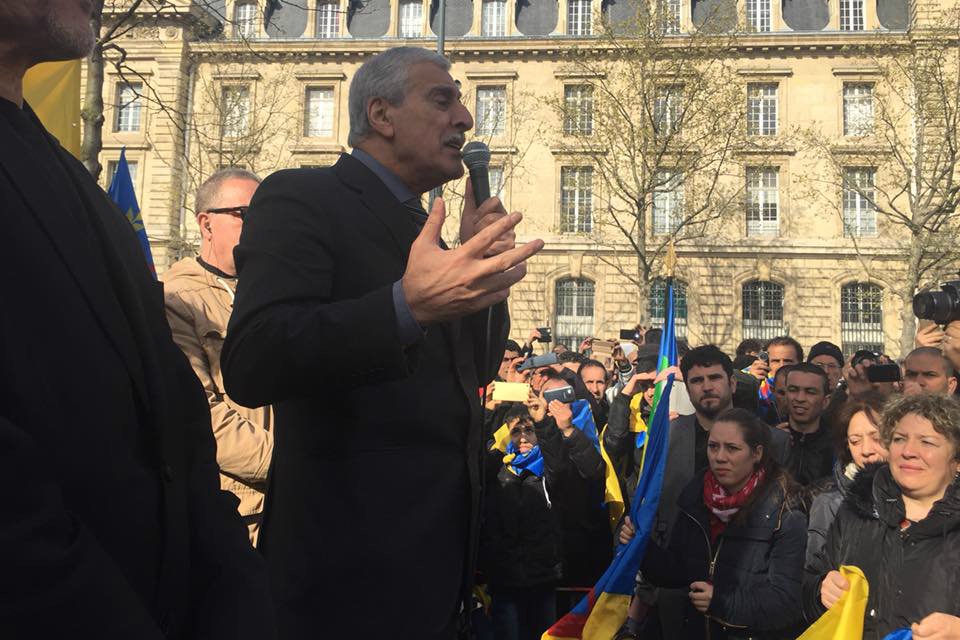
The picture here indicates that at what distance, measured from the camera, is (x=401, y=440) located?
2.04 m

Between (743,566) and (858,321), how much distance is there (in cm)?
3167

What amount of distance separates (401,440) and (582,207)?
32702 mm

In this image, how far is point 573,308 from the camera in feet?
114

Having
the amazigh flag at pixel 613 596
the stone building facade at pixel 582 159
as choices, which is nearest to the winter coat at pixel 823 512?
the amazigh flag at pixel 613 596

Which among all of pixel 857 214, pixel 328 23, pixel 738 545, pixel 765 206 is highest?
pixel 328 23

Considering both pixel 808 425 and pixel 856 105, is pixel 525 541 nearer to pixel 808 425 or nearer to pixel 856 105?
pixel 808 425

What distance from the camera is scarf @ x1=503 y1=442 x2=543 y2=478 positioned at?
19.2 feet

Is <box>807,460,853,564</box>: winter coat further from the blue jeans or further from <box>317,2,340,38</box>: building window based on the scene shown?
<box>317,2,340,38</box>: building window

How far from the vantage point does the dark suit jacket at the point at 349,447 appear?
190cm

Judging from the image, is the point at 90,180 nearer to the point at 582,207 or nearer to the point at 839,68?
the point at 582,207

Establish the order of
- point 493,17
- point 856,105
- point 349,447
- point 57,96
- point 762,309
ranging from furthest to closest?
point 493,17
point 762,309
point 856,105
point 57,96
point 349,447

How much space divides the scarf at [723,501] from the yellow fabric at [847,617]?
3.07 feet

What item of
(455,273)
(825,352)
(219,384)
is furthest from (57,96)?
(825,352)

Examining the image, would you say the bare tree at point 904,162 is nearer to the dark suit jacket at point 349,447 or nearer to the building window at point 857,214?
the building window at point 857,214
